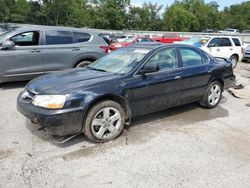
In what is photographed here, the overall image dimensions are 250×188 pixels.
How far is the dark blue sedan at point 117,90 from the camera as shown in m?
3.91

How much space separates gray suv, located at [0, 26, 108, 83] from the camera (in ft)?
23.7

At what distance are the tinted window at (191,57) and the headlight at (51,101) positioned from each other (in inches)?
105

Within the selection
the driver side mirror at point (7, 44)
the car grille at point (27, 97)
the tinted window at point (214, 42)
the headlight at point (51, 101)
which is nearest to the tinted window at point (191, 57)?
the headlight at point (51, 101)

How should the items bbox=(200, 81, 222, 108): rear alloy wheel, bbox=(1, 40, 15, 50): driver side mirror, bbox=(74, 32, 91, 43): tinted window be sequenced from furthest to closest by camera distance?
bbox=(74, 32, 91, 43): tinted window
bbox=(1, 40, 15, 50): driver side mirror
bbox=(200, 81, 222, 108): rear alloy wheel

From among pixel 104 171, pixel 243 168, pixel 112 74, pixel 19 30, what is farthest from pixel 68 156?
pixel 19 30

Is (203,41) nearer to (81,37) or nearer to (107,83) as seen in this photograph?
(81,37)

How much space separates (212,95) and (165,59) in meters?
1.71

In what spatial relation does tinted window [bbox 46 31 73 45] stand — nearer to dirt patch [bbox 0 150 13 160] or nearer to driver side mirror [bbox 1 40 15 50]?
driver side mirror [bbox 1 40 15 50]

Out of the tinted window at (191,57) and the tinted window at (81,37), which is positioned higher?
the tinted window at (81,37)

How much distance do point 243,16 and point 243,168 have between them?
9027 centimetres

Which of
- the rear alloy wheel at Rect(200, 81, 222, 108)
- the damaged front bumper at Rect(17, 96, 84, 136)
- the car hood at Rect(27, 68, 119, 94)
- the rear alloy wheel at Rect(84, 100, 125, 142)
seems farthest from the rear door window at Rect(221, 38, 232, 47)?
the damaged front bumper at Rect(17, 96, 84, 136)

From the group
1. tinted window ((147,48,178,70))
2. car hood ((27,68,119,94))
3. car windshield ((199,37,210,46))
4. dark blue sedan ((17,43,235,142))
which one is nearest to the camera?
dark blue sedan ((17,43,235,142))

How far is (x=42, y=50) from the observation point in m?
7.56

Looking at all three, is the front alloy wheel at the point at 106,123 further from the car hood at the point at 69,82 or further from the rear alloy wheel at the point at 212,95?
the rear alloy wheel at the point at 212,95
